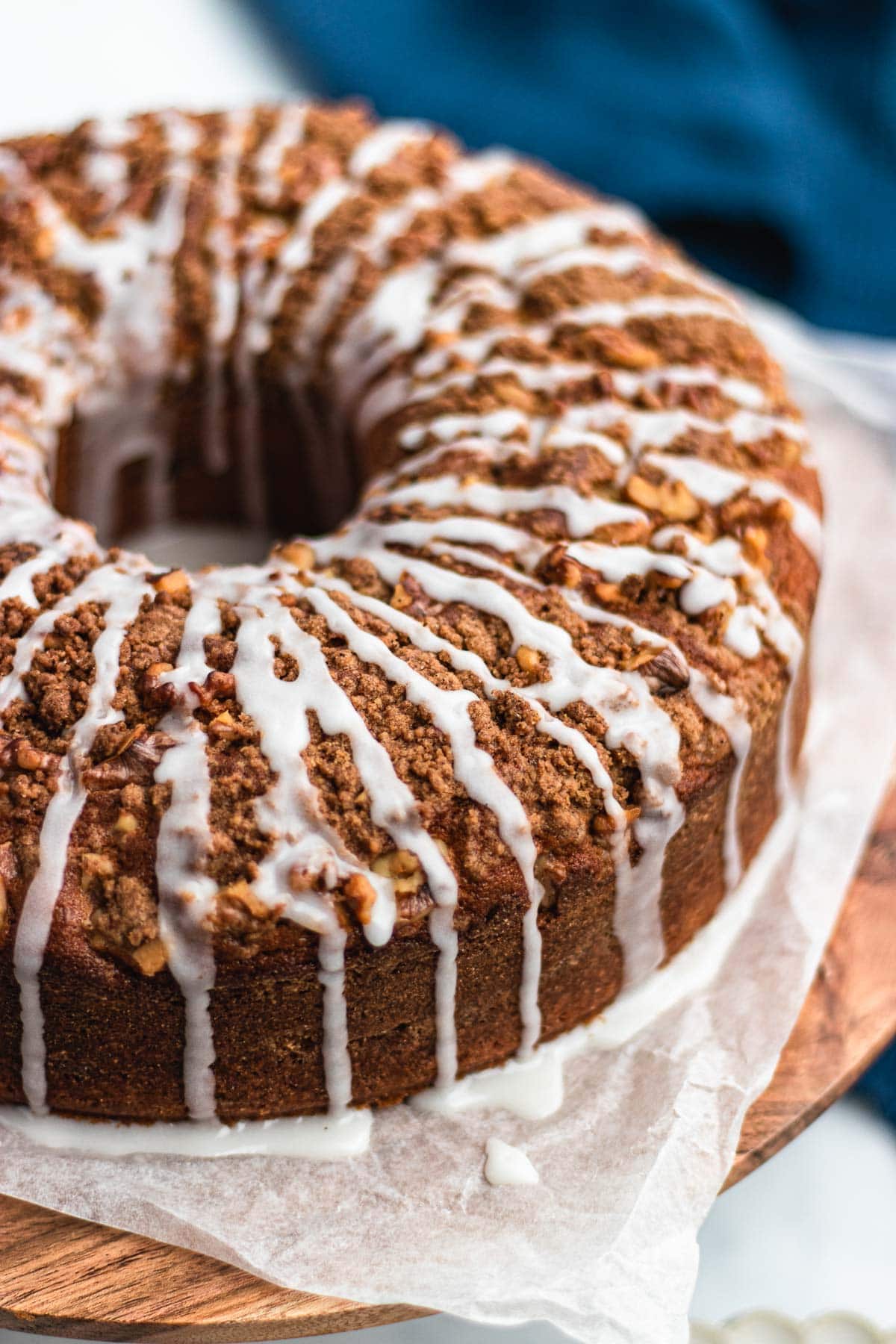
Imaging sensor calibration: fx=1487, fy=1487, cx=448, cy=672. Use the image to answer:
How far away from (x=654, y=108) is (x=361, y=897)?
2.51m

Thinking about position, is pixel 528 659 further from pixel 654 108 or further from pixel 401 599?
pixel 654 108

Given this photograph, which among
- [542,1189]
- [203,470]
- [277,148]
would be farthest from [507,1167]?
[277,148]

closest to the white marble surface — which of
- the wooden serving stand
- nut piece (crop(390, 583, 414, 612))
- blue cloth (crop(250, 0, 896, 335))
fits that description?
the wooden serving stand

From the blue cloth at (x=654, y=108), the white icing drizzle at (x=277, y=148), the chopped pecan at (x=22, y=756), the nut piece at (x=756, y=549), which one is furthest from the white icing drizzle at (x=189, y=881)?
the blue cloth at (x=654, y=108)

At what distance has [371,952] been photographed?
1.73 m

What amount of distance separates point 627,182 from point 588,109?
0.22 m

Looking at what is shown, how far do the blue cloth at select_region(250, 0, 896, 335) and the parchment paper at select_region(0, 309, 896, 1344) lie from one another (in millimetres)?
1971

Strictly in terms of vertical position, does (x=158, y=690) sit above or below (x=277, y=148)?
below

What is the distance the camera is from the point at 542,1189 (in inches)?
71.2

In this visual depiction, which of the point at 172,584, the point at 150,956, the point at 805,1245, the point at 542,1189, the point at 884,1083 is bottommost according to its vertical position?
the point at 805,1245

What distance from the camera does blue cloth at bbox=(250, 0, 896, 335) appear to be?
349cm

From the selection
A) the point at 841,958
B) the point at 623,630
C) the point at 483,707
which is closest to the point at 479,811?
the point at 483,707

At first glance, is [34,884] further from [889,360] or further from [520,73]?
[520,73]

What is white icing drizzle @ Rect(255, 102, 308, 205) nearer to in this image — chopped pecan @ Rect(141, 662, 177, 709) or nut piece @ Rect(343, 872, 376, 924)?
chopped pecan @ Rect(141, 662, 177, 709)
